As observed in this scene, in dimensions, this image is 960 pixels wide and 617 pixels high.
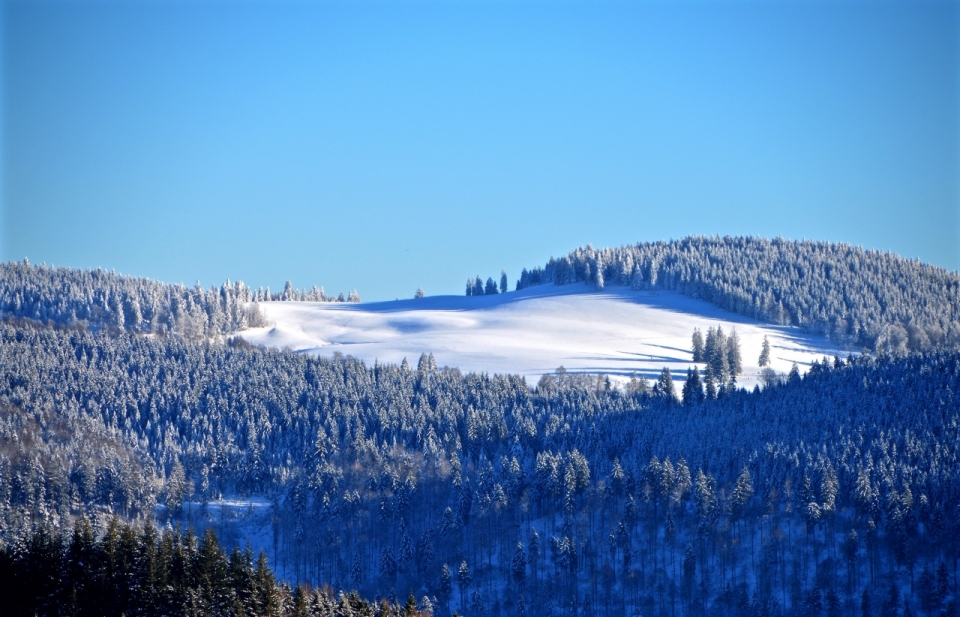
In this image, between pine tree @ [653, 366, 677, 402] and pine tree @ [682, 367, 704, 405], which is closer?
pine tree @ [682, 367, 704, 405]

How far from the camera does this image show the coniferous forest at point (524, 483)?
12256 centimetres

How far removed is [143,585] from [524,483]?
66.2 m

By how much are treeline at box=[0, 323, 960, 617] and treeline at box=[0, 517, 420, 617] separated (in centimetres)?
4740

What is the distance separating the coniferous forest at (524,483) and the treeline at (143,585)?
1.20 meters

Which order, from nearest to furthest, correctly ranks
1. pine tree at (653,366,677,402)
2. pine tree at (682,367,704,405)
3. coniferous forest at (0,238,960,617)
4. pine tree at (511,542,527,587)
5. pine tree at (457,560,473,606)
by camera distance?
coniferous forest at (0,238,960,617), pine tree at (511,542,527,587), pine tree at (457,560,473,606), pine tree at (682,367,704,405), pine tree at (653,366,677,402)

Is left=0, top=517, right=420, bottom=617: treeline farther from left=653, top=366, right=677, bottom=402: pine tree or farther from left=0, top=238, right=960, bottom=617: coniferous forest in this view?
left=653, top=366, right=677, bottom=402: pine tree

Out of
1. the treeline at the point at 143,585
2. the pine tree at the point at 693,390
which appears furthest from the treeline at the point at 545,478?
the treeline at the point at 143,585

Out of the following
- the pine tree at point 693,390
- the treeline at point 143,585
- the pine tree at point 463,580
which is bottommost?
the pine tree at point 463,580

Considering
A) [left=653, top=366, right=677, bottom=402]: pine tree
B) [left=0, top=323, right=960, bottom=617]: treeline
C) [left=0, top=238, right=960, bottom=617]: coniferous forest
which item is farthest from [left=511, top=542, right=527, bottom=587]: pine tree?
[left=653, top=366, right=677, bottom=402]: pine tree

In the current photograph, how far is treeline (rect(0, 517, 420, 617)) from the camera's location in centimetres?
8262

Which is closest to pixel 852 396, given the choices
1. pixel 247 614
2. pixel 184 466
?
pixel 184 466

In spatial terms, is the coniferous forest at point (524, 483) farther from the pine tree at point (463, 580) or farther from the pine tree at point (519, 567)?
the pine tree at point (463, 580)

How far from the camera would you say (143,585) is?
8438cm

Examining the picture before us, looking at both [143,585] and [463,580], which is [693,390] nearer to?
[463,580]
